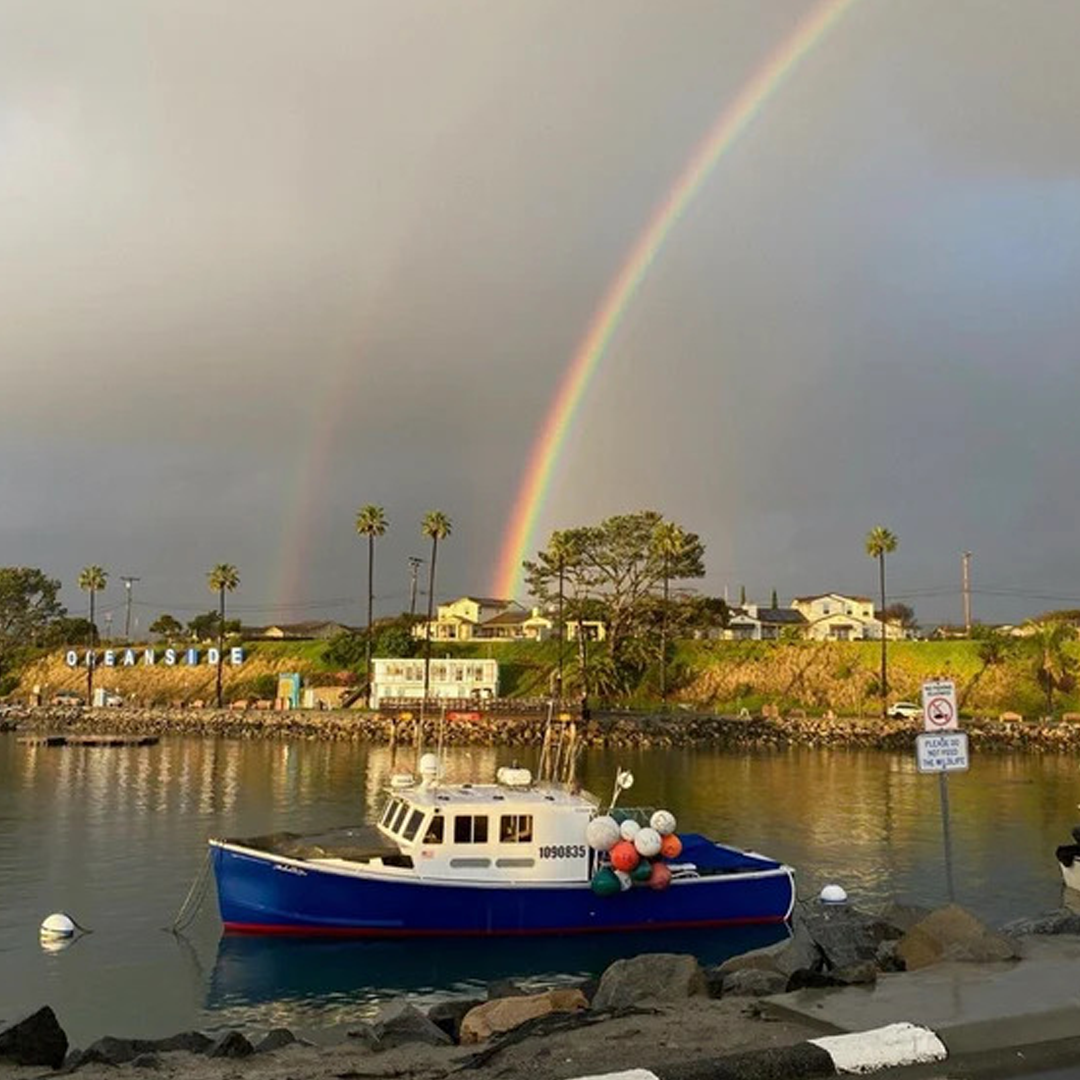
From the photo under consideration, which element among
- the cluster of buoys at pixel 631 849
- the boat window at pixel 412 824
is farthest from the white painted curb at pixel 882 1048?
the boat window at pixel 412 824

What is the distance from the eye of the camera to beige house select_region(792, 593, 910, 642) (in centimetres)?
13962

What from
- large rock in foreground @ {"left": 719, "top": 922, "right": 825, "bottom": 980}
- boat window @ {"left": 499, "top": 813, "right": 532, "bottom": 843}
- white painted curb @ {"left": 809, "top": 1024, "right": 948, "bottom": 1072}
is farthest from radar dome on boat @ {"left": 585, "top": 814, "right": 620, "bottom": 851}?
white painted curb @ {"left": 809, "top": 1024, "right": 948, "bottom": 1072}

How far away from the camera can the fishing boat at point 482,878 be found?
994 inches

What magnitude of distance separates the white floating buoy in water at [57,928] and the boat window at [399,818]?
316 inches

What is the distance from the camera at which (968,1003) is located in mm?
11578

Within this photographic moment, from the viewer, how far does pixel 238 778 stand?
2562 inches

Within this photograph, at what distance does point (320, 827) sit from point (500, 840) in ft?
69.6

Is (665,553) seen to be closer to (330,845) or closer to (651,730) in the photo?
(651,730)

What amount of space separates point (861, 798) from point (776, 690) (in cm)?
6087

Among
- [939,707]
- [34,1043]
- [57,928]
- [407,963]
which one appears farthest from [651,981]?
[57,928]

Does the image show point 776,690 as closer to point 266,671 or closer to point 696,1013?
point 266,671

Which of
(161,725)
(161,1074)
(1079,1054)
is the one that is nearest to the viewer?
(1079,1054)

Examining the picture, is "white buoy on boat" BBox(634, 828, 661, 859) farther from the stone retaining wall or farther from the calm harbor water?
the stone retaining wall

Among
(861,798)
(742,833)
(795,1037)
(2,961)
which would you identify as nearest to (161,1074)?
(795,1037)
